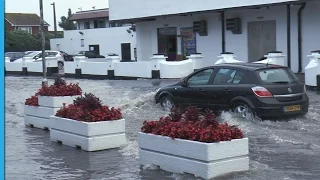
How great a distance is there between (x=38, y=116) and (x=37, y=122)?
0.49 ft

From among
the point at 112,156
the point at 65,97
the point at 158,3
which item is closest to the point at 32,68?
the point at 158,3

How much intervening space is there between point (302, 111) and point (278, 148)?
3.30 meters

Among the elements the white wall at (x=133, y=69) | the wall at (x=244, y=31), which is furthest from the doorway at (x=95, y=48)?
the white wall at (x=133, y=69)

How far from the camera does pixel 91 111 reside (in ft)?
33.7

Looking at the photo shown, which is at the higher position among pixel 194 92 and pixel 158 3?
pixel 158 3

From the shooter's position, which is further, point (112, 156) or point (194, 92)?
point (194, 92)

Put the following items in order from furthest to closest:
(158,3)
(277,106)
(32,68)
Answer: (32,68) < (158,3) < (277,106)

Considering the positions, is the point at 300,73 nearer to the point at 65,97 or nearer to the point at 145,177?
the point at 65,97

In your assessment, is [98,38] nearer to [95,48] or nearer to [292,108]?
[95,48]

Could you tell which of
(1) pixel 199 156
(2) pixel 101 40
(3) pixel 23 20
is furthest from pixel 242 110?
(3) pixel 23 20

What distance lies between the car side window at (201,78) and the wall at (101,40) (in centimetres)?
3712

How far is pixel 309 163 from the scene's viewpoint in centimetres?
870

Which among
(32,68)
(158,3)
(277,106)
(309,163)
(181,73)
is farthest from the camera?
(32,68)

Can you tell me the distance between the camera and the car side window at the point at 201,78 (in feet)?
46.3
